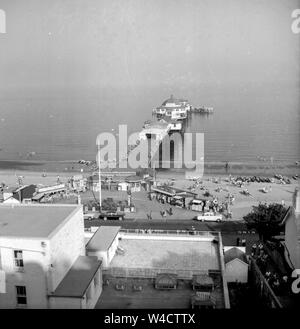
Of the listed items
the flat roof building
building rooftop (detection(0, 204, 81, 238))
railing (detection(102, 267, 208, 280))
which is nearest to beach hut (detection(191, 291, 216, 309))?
the flat roof building

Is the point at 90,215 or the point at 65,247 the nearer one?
the point at 65,247

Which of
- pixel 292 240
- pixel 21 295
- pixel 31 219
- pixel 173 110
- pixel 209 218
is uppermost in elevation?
pixel 31 219

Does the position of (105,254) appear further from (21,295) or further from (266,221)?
(266,221)

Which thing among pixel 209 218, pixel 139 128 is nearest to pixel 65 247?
pixel 209 218

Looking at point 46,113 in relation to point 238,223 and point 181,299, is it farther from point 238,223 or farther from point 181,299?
point 181,299

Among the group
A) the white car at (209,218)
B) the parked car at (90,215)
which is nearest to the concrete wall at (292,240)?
the white car at (209,218)
